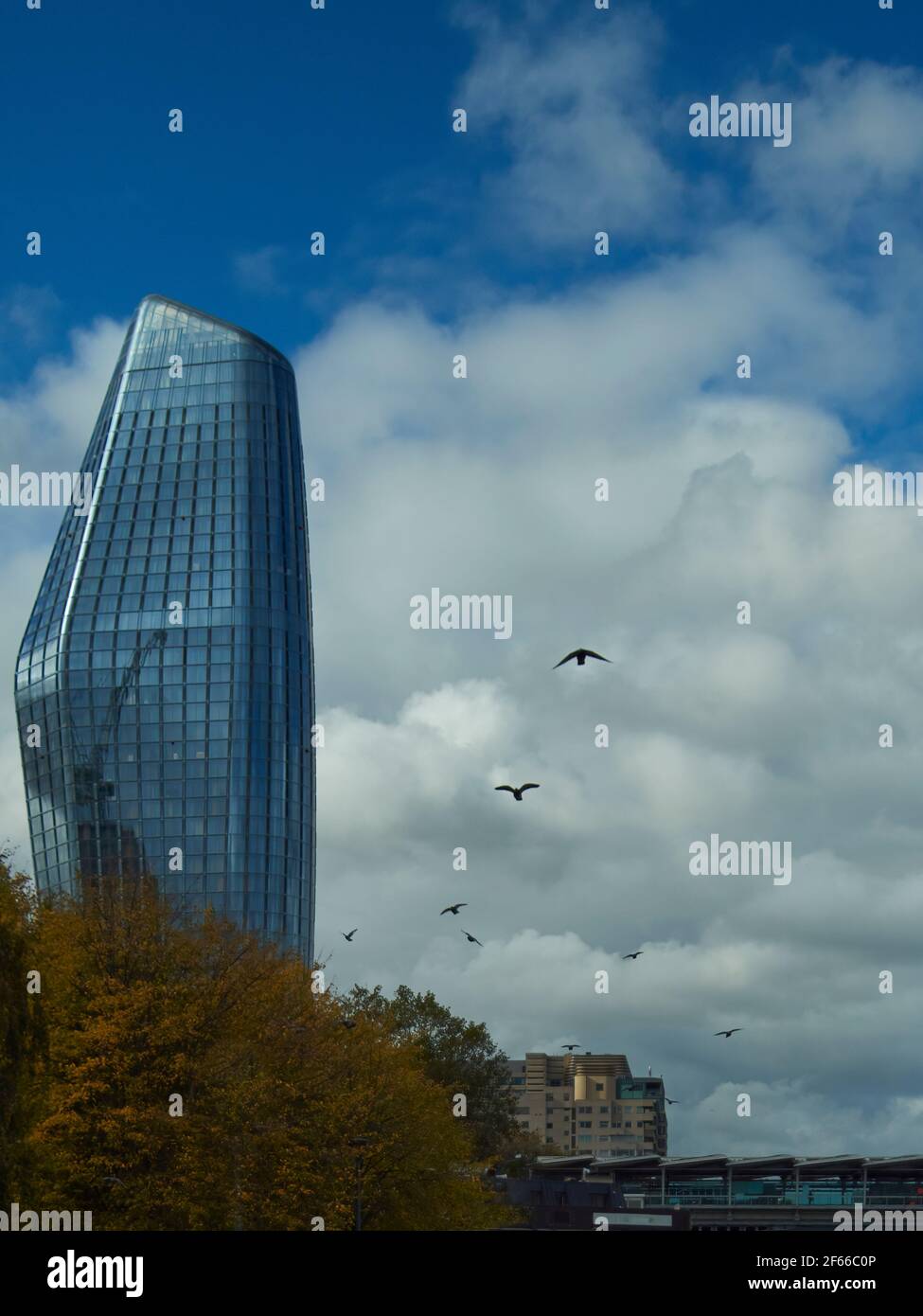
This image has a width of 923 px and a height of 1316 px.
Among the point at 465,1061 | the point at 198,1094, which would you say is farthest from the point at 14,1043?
the point at 465,1061

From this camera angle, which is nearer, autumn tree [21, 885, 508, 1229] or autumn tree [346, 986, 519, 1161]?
autumn tree [21, 885, 508, 1229]

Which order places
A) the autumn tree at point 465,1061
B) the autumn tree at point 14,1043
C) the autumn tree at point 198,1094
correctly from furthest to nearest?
the autumn tree at point 465,1061 → the autumn tree at point 198,1094 → the autumn tree at point 14,1043

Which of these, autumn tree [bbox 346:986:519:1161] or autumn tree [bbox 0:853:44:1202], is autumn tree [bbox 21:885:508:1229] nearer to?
autumn tree [bbox 0:853:44:1202]

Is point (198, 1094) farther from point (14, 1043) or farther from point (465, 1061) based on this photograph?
point (465, 1061)

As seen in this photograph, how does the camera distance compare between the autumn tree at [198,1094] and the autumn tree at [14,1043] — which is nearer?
the autumn tree at [14,1043]

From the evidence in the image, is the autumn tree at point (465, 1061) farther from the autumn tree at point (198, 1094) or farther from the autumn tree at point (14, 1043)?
the autumn tree at point (14, 1043)

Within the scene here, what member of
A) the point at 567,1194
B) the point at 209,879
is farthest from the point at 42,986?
the point at 209,879

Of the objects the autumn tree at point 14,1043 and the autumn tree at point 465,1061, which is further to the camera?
the autumn tree at point 465,1061

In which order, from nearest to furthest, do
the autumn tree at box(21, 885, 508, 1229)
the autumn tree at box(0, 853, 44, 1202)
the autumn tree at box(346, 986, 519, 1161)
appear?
the autumn tree at box(0, 853, 44, 1202) < the autumn tree at box(21, 885, 508, 1229) < the autumn tree at box(346, 986, 519, 1161)

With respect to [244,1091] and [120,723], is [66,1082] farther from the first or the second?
[120,723]

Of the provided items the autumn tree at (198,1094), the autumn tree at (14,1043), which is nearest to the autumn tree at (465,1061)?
the autumn tree at (198,1094)

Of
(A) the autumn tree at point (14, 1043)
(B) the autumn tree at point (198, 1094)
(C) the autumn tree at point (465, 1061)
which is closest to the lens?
(A) the autumn tree at point (14, 1043)

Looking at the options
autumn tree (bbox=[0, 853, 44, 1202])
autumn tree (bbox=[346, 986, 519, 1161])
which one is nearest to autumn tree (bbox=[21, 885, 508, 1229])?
autumn tree (bbox=[0, 853, 44, 1202])
